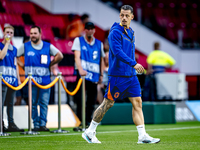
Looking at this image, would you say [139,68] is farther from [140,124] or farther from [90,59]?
[90,59]

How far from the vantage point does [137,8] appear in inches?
A: 838

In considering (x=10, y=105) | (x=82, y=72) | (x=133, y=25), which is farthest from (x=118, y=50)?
(x=133, y=25)

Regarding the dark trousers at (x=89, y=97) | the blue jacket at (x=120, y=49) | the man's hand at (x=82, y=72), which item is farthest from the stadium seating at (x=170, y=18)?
the blue jacket at (x=120, y=49)

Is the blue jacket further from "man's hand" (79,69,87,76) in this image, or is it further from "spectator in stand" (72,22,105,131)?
"spectator in stand" (72,22,105,131)

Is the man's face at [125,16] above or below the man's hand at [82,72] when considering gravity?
above

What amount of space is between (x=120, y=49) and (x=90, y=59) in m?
2.84

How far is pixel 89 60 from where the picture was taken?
903 cm

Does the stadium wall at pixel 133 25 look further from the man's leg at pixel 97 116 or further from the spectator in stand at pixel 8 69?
the man's leg at pixel 97 116

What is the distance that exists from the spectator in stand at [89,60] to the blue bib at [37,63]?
0.58 meters

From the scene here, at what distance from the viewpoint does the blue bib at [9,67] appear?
8.48 meters

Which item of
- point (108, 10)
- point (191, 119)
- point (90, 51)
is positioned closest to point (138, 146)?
point (90, 51)

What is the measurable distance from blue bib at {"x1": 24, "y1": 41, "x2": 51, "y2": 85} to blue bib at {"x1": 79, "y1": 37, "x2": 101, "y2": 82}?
27.9 inches

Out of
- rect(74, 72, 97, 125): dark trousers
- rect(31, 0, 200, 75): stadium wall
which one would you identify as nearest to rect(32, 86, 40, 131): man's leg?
rect(74, 72, 97, 125): dark trousers

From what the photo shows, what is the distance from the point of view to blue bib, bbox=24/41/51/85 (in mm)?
8914
